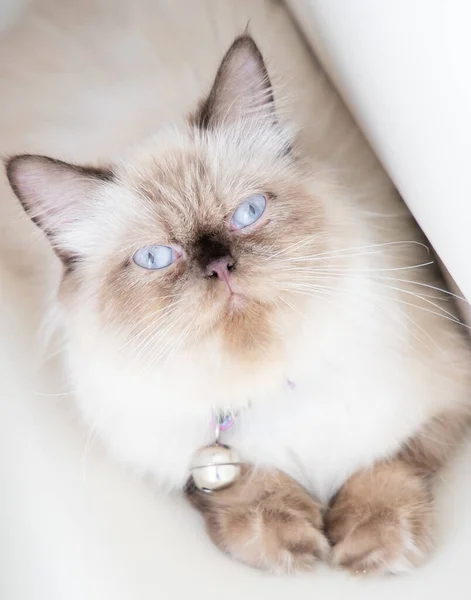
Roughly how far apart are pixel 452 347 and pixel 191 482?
1.68ft

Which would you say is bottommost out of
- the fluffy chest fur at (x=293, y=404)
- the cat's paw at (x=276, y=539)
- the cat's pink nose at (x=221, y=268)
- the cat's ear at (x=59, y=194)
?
the cat's paw at (x=276, y=539)

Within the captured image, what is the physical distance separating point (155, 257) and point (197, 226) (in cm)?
8

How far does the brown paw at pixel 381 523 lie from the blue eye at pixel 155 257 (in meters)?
0.48

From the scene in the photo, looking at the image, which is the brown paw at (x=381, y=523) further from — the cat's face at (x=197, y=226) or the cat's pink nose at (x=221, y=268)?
the cat's pink nose at (x=221, y=268)

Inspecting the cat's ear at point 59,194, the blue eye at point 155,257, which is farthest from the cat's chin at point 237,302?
the cat's ear at point 59,194

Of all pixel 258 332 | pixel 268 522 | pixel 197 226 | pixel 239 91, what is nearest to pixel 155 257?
pixel 197 226

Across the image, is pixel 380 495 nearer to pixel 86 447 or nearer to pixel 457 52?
pixel 86 447

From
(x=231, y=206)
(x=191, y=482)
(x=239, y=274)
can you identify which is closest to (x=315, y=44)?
(x=231, y=206)

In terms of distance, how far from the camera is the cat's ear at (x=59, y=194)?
0.97m

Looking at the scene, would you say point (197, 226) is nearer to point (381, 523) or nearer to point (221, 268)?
point (221, 268)

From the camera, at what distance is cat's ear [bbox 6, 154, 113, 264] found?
97 centimetres

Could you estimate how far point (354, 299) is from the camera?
3.32 feet

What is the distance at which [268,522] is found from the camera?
1031 mm

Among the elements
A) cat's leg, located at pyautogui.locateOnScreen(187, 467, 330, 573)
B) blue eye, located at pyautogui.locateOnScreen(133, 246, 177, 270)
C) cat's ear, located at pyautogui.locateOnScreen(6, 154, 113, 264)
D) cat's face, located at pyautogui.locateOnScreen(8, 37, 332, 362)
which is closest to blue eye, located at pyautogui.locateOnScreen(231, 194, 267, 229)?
cat's face, located at pyautogui.locateOnScreen(8, 37, 332, 362)
